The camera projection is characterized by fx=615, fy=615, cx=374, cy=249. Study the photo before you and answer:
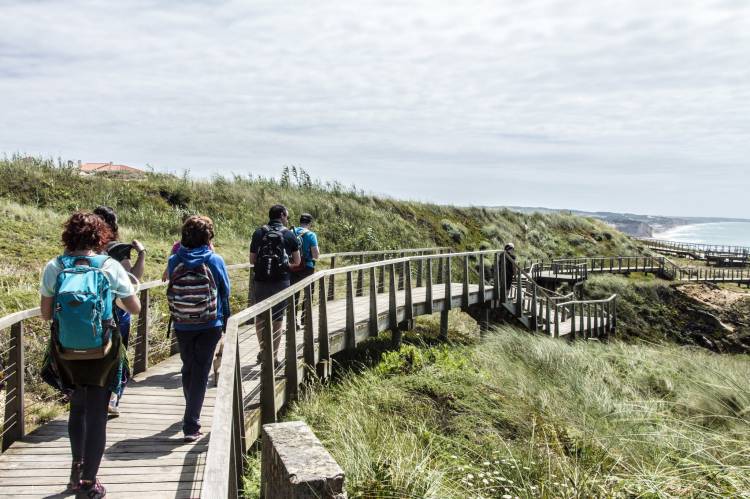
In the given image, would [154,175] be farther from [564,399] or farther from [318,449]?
[318,449]

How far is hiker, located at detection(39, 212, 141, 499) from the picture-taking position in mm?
3670

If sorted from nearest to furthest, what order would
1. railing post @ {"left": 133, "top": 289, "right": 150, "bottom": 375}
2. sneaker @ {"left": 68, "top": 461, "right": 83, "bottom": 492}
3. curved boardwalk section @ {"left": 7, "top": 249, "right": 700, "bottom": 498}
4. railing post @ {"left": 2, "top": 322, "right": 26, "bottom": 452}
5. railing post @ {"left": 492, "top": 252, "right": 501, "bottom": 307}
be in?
curved boardwalk section @ {"left": 7, "top": 249, "right": 700, "bottom": 498} < sneaker @ {"left": 68, "top": 461, "right": 83, "bottom": 492} < railing post @ {"left": 2, "top": 322, "right": 26, "bottom": 452} < railing post @ {"left": 133, "top": 289, "right": 150, "bottom": 375} < railing post @ {"left": 492, "top": 252, "right": 501, "bottom": 307}

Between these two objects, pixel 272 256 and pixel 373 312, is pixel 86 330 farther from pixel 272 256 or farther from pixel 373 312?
pixel 373 312

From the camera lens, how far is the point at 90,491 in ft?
12.9

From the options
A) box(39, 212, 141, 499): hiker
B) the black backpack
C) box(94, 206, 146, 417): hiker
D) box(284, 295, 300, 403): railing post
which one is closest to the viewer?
box(39, 212, 141, 499): hiker

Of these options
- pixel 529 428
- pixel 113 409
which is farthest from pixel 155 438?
pixel 529 428

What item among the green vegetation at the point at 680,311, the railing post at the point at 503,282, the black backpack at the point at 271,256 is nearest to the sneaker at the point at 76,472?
the black backpack at the point at 271,256

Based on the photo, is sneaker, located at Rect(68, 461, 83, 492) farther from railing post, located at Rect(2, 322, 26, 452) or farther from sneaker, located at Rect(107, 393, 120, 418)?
sneaker, located at Rect(107, 393, 120, 418)

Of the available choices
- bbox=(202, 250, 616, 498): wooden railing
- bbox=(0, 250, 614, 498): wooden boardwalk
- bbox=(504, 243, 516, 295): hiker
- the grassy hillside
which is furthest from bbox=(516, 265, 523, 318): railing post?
bbox=(0, 250, 614, 498): wooden boardwalk

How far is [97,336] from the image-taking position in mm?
3711

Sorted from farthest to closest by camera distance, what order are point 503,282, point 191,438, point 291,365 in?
point 503,282 → point 291,365 → point 191,438

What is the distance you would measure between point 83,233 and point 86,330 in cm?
61

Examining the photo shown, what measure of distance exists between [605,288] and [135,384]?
31.3 m

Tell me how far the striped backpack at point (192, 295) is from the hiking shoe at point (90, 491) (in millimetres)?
1319
